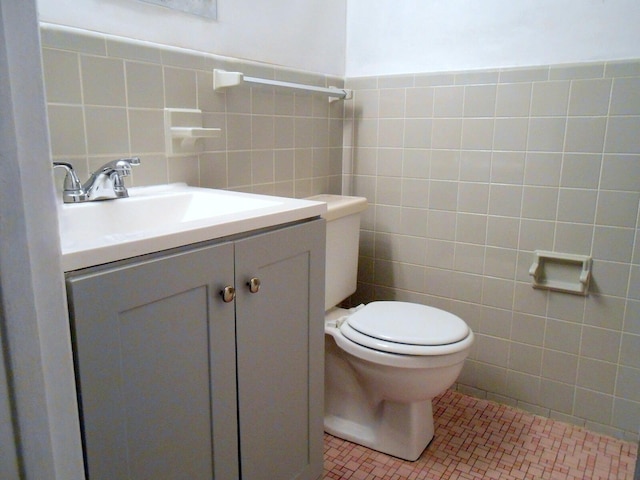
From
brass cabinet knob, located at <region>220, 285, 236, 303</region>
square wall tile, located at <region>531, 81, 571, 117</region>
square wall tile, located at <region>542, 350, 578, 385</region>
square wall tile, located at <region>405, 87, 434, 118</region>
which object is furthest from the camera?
square wall tile, located at <region>405, 87, 434, 118</region>

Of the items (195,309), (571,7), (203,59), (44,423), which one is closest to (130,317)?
(195,309)

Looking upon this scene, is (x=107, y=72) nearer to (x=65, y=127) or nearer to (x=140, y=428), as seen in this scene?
(x=65, y=127)

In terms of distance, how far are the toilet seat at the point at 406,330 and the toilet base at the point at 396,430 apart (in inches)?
10.4

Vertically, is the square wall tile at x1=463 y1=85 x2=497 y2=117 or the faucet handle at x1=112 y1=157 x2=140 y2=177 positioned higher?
the square wall tile at x1=463 y1=85 x2=497 y2=117

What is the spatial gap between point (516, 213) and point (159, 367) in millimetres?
1427

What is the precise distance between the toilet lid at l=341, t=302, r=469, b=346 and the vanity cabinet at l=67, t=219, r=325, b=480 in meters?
0.29

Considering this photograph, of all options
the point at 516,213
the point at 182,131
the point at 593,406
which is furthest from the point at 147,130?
the point at 593,406

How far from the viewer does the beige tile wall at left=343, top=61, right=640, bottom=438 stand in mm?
1652

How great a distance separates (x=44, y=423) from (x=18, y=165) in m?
0.24

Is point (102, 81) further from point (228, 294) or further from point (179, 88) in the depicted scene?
point (228, 294)

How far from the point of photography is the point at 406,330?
153 cm

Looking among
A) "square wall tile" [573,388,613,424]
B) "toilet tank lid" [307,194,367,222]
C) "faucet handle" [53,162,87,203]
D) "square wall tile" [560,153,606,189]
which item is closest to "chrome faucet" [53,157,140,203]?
"faucet handle" [53,162,87,203]

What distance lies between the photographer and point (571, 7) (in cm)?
163

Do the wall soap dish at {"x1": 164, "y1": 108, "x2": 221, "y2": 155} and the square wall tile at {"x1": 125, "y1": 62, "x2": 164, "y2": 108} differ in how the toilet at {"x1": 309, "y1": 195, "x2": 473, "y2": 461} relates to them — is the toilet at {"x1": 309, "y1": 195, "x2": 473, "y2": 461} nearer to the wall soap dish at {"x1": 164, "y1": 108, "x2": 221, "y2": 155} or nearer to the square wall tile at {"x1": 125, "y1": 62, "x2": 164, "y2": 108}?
the wall soap dish at {"x1": 164, "y1": 108, "x2": 221, "y2": 155}
